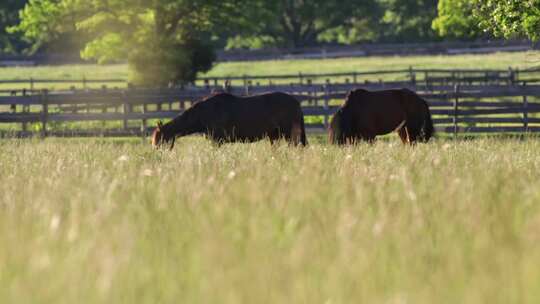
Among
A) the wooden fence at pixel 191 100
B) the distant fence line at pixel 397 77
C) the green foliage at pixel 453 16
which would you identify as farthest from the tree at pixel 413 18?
the wooden fence at pixel 191 100

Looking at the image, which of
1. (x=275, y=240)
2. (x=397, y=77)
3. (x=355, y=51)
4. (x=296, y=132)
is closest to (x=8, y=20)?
(x=355, y=51)

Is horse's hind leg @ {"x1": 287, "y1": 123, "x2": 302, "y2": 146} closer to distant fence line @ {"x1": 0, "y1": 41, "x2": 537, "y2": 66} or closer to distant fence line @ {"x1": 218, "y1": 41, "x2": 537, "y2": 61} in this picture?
distant fence line @ {"x1": 218, "y1": 41, "x2": 537, "y2": 61}

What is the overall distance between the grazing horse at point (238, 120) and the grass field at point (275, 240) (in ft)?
25.8

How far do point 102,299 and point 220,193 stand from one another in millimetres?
2550

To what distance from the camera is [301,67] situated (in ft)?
192

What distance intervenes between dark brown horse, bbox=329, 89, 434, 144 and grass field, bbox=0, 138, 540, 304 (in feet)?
24.5

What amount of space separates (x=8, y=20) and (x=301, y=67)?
28.7m

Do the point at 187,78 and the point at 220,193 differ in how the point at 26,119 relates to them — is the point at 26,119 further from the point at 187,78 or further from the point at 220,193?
the point at 220,193

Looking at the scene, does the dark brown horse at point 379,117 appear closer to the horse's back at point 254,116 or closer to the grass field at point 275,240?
the horse's back at point 254,116

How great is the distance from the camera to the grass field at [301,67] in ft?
180

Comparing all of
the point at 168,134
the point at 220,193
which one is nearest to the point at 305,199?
the point at 220,193

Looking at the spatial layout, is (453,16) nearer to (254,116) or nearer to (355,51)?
(355,51)

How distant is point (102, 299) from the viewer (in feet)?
13.8

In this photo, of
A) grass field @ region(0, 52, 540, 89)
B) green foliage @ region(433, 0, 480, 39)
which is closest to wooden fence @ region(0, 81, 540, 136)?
green foliage @ region(433, 0, 480, 39)
